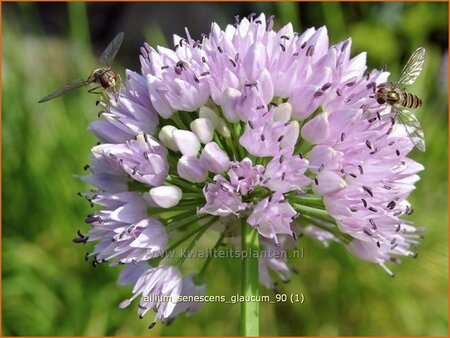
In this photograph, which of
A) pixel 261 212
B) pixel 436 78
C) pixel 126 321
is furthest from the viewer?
pixel 436 78

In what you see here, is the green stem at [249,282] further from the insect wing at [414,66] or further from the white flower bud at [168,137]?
the insect wing at [414,66]

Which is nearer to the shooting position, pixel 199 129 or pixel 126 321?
pixel 199 129

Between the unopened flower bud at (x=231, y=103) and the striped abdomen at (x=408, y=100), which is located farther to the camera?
the striped abdomen at (x=408, y=100)

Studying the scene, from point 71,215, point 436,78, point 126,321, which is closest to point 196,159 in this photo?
point 126,321

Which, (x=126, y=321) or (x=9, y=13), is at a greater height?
(x=9, y=13)

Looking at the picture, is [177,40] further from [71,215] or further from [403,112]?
[71,215]

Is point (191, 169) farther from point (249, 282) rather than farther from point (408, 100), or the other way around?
point (408, 100)

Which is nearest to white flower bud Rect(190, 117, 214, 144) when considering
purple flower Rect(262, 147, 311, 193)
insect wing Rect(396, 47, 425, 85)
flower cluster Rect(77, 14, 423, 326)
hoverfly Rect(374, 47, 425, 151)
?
flower cluster Rect(77, 14, 423, 326)

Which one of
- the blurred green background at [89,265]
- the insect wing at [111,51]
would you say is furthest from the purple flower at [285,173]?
the blurred green background at [89,265]
